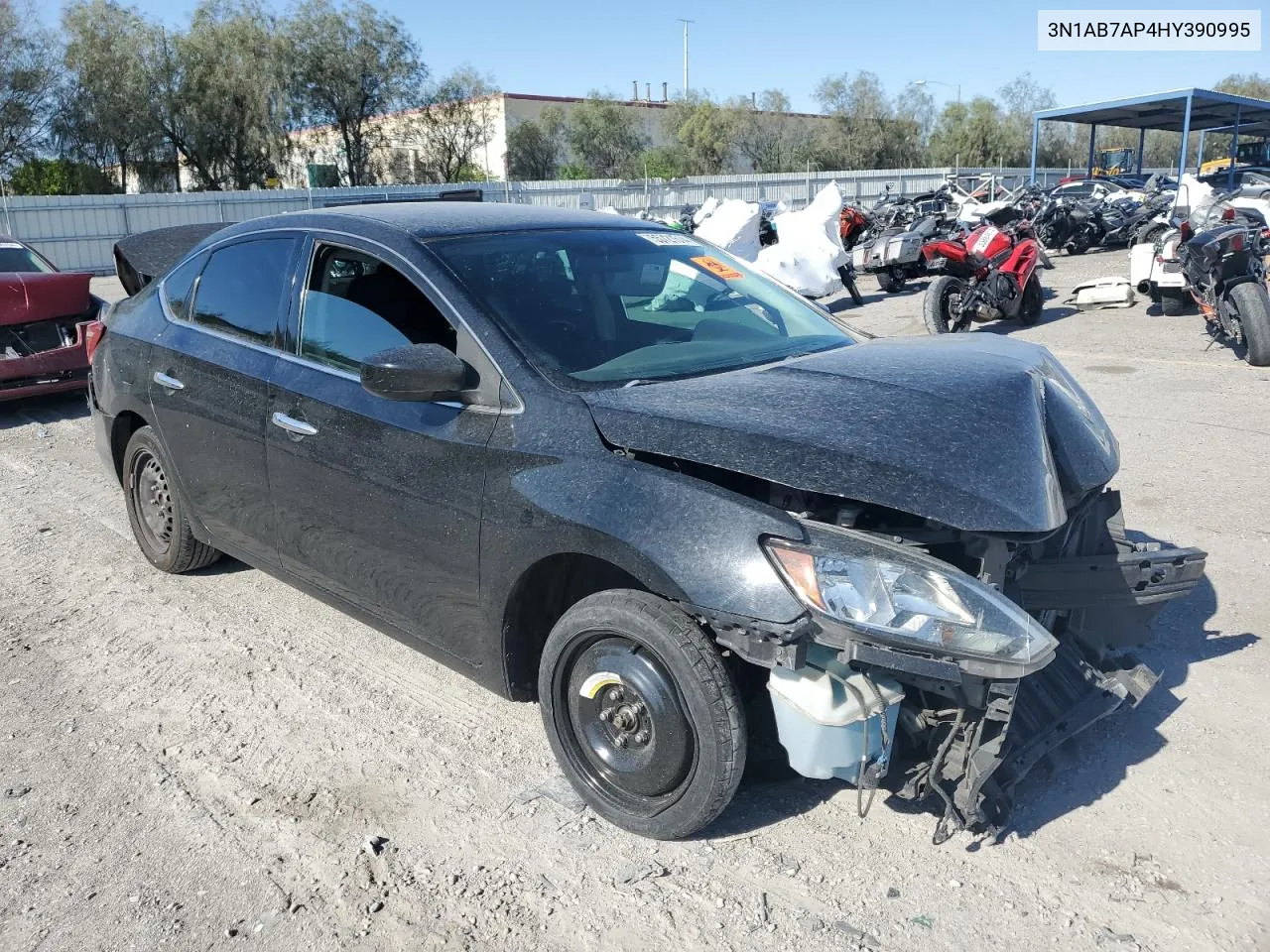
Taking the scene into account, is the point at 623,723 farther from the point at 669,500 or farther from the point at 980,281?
the point at 980,281

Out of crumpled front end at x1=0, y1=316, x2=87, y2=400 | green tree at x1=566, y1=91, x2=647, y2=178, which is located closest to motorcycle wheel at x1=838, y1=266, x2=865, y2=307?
crumpled front end at x1=0, y1=316, x2=87, y2=400

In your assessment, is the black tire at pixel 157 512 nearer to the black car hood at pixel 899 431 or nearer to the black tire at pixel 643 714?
the black tire at pixel 643 714

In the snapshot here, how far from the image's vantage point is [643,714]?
2891 mm

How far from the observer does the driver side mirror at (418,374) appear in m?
3.11

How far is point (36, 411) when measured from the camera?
9.75 meters

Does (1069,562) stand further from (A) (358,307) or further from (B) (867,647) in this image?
(A) (358,307)

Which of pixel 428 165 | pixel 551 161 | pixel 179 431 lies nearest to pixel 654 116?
pixel 551 161

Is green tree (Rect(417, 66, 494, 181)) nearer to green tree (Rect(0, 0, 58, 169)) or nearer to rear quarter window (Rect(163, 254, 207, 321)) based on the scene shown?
green tree (Rect(0, 0, 58, 169))

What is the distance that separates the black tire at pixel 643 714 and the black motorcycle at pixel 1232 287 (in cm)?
837

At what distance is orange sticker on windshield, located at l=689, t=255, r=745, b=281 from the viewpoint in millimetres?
4168

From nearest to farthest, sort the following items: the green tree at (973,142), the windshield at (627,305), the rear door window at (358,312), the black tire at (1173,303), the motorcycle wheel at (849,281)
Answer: the windshield at (627,305) → the rear door window at (358,312) → the black tire at (1173,303) → the motorcycle wheel at (849,281) → the green tree at (973,142)

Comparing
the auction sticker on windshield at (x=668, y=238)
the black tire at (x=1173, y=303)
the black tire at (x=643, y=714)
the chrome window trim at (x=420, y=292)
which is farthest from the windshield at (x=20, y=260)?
the black tire at (x=1173, y=303)

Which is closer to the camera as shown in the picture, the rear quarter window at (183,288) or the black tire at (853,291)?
the rear quarter window at (183,288)

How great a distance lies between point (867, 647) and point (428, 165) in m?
48.2
